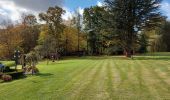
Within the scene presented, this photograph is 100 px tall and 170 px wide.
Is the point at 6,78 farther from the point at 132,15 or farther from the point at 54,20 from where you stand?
the point at 54,20

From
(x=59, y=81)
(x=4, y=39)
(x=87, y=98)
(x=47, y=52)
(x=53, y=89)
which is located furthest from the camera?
(x=4, y=39)

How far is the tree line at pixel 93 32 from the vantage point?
57.9 m

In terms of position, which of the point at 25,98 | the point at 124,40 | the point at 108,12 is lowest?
the point at 25,98

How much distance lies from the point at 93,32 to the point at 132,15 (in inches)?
1357

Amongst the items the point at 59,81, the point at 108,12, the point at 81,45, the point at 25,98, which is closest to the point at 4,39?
the point at 81,45

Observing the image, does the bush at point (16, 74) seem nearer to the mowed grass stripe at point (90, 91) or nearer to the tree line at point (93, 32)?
the mowed grass stripe at point (90, 91)

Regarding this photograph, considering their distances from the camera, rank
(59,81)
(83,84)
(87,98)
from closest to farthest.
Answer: (87,98)
(83,84)
(59,81)

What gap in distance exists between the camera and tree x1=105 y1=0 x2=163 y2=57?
188 feet

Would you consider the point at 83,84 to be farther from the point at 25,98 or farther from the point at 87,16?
the point at 87,16

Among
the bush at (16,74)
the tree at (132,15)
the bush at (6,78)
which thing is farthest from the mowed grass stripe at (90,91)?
the tree at (132,15)

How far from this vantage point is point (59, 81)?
21.6 m

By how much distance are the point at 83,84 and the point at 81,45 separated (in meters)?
74.4

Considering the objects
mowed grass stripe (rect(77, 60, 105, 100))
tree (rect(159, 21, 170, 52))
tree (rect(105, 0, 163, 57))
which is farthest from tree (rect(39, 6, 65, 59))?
mowed grass stripe (rect(77, 60, 105, 100))

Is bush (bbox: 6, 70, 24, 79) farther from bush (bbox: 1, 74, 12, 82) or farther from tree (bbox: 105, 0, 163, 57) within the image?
tree (bbox: 105, 0, 163, 57)
